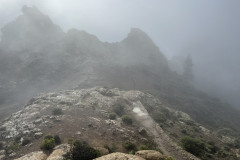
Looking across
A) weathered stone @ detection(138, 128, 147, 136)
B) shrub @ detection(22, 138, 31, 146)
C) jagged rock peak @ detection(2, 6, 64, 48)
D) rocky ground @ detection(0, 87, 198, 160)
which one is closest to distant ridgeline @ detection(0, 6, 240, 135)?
jagged rock peak @ detection(2, 6, 64, 48)

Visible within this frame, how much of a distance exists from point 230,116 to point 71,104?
111 m

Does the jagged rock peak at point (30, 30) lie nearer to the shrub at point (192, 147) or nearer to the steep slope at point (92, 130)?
the steep slope at point (92, 130)

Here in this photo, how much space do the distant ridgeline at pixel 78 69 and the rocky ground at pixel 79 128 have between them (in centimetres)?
4203

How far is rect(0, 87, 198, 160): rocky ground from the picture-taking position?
104 ft

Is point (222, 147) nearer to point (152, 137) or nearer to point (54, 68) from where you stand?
point (152, 137)

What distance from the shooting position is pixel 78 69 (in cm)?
13412

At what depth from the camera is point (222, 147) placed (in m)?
45.9

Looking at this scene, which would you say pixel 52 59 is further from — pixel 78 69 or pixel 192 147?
pixel 192 147

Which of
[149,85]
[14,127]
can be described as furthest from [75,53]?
[14,127]

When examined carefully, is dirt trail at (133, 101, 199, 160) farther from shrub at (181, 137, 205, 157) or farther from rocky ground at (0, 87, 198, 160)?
shrub at (181, 137, 205, 157)

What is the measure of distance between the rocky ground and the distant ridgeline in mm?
42030

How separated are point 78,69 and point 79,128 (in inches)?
3963

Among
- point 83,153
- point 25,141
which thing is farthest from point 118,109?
point 83,153

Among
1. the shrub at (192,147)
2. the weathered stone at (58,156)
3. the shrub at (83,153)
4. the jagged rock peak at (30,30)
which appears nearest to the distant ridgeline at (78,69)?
the jagged rock peak at (30,30)
